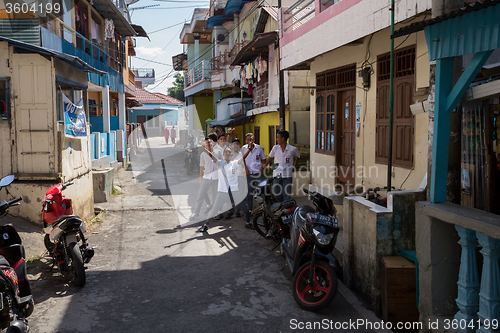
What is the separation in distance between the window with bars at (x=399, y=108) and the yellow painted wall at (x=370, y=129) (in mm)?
138

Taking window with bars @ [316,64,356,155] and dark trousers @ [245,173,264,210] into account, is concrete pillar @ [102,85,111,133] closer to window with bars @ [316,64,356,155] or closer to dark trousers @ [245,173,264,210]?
window with bars @ [316,64,356,155]

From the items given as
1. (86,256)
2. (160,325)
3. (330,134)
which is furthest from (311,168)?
(160,325)

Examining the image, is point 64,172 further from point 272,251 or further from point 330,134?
point 330,134

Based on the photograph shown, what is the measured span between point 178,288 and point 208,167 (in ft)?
13.7

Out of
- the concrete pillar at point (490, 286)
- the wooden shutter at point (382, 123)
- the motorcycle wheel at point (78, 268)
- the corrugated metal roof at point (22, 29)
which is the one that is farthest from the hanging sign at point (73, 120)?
the concrete pillar at point (490, 286)

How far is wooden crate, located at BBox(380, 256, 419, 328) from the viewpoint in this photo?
4172 mm

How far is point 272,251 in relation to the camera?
6.73 metres

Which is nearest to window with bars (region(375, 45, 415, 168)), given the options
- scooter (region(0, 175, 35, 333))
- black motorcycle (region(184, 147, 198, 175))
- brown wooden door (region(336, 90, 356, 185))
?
brown wooden door (region(336, 90, 356, 185))

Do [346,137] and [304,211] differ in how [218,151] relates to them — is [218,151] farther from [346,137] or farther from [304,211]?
[304,211]

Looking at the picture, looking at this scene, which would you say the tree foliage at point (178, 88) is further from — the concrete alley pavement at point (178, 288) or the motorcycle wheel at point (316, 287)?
the motorcycle wheel at point (316, 287)

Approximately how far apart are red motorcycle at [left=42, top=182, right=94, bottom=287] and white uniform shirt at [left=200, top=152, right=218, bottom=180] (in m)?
3.59

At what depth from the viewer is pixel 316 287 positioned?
4473mm

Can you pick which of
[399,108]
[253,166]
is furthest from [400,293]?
[253,166]

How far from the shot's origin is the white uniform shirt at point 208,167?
903cm
